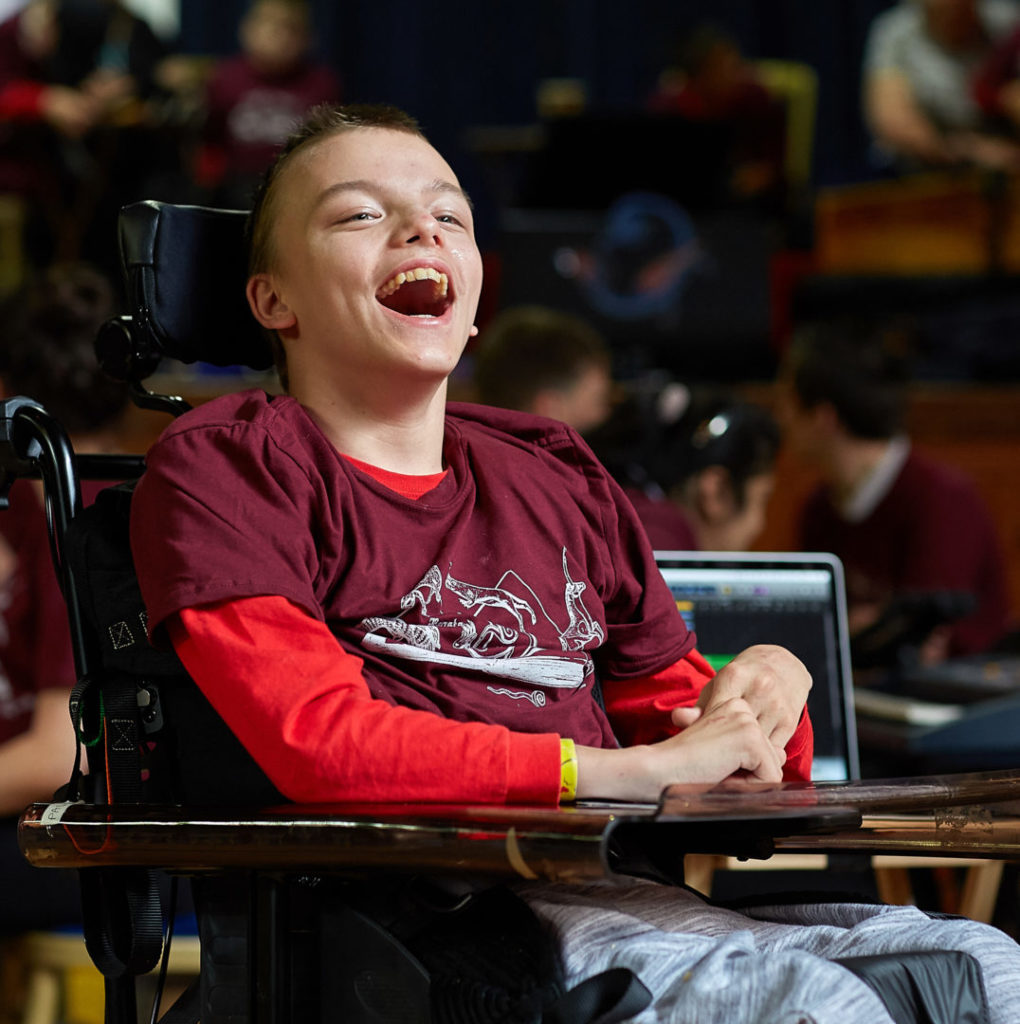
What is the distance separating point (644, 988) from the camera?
0.86 meters

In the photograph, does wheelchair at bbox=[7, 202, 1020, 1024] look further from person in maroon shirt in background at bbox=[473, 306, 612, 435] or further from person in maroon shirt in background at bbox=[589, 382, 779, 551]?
person in maroon shirt in background at bbox=[473, 306, 612, 435]

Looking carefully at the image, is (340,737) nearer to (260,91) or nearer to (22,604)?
(22,604)

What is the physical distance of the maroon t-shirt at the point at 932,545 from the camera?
3.14m

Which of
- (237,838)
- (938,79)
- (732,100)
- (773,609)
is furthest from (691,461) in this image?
(732,100)

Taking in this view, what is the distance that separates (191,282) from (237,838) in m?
0.53

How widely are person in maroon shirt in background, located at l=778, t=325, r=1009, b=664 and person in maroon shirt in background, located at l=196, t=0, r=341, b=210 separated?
10.5 feet

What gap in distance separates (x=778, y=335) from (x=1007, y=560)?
1143mm

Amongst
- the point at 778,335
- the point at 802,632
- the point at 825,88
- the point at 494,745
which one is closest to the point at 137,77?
the point at 778,335

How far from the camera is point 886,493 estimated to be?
322 cm

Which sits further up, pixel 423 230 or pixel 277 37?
pixel 277 37

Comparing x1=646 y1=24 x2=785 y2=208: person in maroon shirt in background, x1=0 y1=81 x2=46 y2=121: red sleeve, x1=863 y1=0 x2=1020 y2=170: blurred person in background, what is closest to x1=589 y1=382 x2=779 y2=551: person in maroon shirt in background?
x1=863 y1=0 x2=1020 y2=170: blurred person in background

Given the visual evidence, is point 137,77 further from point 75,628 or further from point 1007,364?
point 75,628

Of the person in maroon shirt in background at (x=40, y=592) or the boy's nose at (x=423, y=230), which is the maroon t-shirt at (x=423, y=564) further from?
the person in maroon shirt in background at (x=40, y=592)

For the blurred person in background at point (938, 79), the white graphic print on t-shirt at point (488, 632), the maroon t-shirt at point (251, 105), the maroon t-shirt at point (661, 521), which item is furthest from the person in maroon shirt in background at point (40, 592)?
the blurred person in background at point (938, 79)
